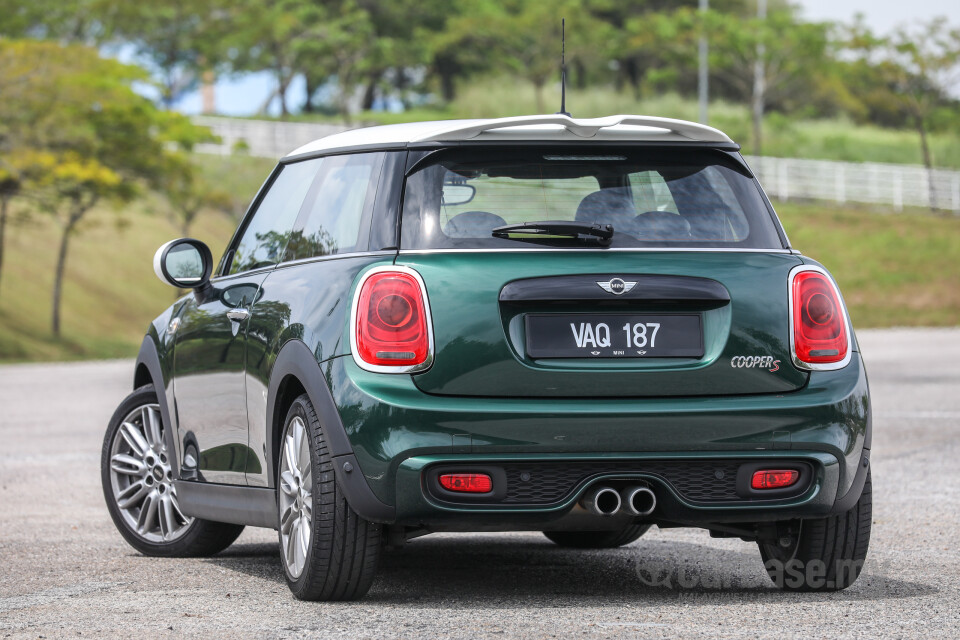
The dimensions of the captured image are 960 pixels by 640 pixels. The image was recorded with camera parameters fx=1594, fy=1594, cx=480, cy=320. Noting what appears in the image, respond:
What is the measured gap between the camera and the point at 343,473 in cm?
491

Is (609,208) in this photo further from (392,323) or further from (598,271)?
(392,323)

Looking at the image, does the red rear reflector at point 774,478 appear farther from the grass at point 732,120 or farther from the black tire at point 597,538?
the grass at point 732,120

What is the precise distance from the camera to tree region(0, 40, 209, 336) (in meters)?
34.0

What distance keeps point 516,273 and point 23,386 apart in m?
17.8

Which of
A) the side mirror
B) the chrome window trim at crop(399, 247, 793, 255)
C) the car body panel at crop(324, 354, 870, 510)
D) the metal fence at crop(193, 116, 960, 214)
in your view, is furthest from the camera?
the metal fence at crop(193, 116, 960, 214)

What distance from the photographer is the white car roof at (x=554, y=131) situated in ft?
17.0

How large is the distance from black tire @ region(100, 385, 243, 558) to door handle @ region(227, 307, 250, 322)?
2.78 ft

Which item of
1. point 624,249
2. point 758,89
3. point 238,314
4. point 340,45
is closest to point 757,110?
point 758,89

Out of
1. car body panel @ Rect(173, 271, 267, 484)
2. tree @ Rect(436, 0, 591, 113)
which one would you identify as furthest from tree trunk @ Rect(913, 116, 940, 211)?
car body panel @ Rect(173, 271, 267, 484)

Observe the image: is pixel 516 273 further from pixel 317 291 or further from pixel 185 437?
pixel 185 437

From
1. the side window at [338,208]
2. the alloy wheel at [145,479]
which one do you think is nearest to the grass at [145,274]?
the alloy wheel at [145,479]

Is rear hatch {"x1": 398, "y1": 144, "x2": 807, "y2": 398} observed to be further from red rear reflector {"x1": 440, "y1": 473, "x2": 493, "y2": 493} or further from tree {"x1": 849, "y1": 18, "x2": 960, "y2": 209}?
tree {"x1": 849, "y1": 18, "x2": 960, "y2": 209}

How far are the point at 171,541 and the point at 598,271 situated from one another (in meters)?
2.58

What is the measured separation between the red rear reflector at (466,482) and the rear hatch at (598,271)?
26cm
